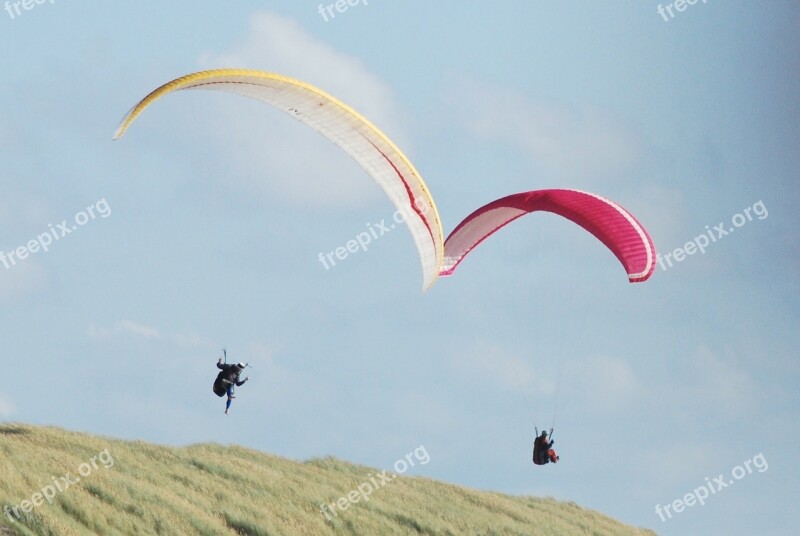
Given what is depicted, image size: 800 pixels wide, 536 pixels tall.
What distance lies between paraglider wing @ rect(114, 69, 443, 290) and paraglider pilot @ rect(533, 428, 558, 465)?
18.5 ft

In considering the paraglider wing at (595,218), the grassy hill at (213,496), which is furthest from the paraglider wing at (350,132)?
the grassy hill at (213,496)

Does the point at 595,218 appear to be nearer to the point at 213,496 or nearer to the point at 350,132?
the point at 350,132

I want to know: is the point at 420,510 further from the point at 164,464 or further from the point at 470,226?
the point at 470,226

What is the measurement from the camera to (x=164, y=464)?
3688 cm

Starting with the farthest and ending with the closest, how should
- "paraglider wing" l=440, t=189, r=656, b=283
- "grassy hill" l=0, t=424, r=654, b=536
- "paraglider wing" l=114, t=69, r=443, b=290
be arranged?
"grassy hill" l=0, t=424, r=654, b=536, "paraglider wing" l=440, t=189, r=656, b=283, "paraglider wing" l=114, t=69, r=443, b=290

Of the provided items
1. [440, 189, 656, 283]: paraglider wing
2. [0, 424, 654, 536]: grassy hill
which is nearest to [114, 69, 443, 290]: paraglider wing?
[440, 189, 656, 283]: paraglider wing

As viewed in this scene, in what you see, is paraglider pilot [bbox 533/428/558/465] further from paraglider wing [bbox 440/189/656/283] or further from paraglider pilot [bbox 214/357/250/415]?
paraglider pilot [bbox 214/357/250/415]

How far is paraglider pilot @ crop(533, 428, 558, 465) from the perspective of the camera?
31484 millimetres

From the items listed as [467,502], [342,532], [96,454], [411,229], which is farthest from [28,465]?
[467,502]

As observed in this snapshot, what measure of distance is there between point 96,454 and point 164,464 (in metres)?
2.16

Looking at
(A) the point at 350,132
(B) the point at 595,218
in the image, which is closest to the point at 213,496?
(A) the point at 350,132

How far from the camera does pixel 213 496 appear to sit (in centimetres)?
3450

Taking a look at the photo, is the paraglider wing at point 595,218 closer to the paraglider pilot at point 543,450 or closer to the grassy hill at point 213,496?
the paraglider pilot at point 543,450

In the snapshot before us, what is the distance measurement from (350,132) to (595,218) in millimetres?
6746
